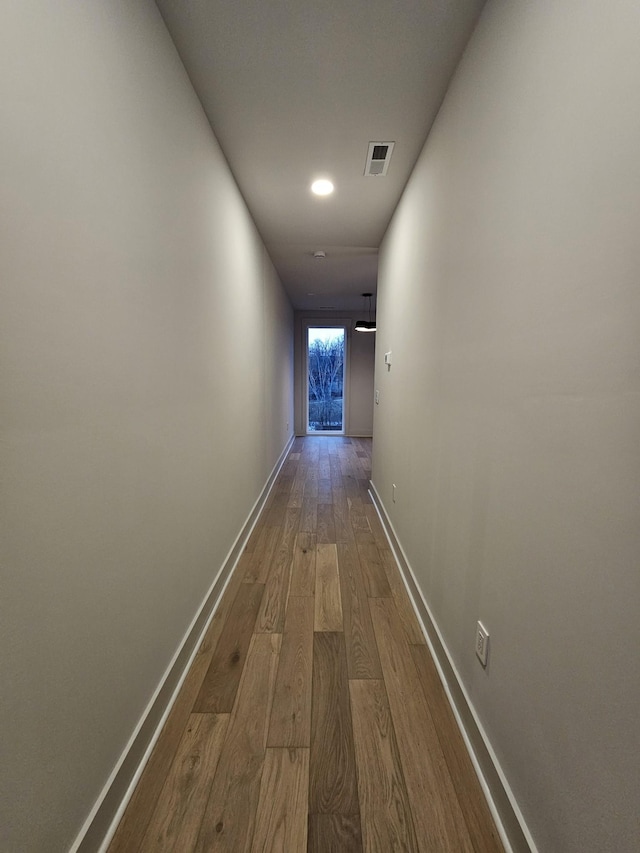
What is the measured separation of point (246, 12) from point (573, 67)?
1.17 metres

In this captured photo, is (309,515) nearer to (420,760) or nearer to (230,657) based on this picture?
(230,657)

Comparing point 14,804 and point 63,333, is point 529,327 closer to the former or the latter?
point 63,333

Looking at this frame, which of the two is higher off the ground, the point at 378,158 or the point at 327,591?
the point at 378,158

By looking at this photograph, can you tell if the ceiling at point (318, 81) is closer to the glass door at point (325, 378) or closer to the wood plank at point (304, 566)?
the wood plank at point (304, 566)

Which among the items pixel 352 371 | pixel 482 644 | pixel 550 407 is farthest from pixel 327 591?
pixel 352 371

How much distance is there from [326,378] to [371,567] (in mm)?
5150

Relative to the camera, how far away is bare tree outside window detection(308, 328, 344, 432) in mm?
7035

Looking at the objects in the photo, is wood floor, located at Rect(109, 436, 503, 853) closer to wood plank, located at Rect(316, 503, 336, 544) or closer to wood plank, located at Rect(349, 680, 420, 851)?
wood plank, located at Rect(349, 680, 420, 851)

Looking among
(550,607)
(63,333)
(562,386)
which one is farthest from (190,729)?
(562,386)

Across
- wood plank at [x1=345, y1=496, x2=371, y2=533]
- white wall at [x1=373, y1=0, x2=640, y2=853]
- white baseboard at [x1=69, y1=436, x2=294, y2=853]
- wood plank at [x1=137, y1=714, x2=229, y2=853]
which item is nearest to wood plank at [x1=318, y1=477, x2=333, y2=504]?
wood plank at [x1=345, y1=496, x2=371, y2=533]

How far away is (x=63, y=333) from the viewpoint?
31.6 inches

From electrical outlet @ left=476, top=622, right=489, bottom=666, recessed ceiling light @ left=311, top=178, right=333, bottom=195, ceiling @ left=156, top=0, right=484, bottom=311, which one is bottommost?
electrical outlet @ left=476, top=622, right=489, bottom=666

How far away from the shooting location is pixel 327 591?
82.5 inches

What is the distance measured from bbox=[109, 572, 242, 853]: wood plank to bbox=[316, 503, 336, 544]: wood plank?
3.83 feet
